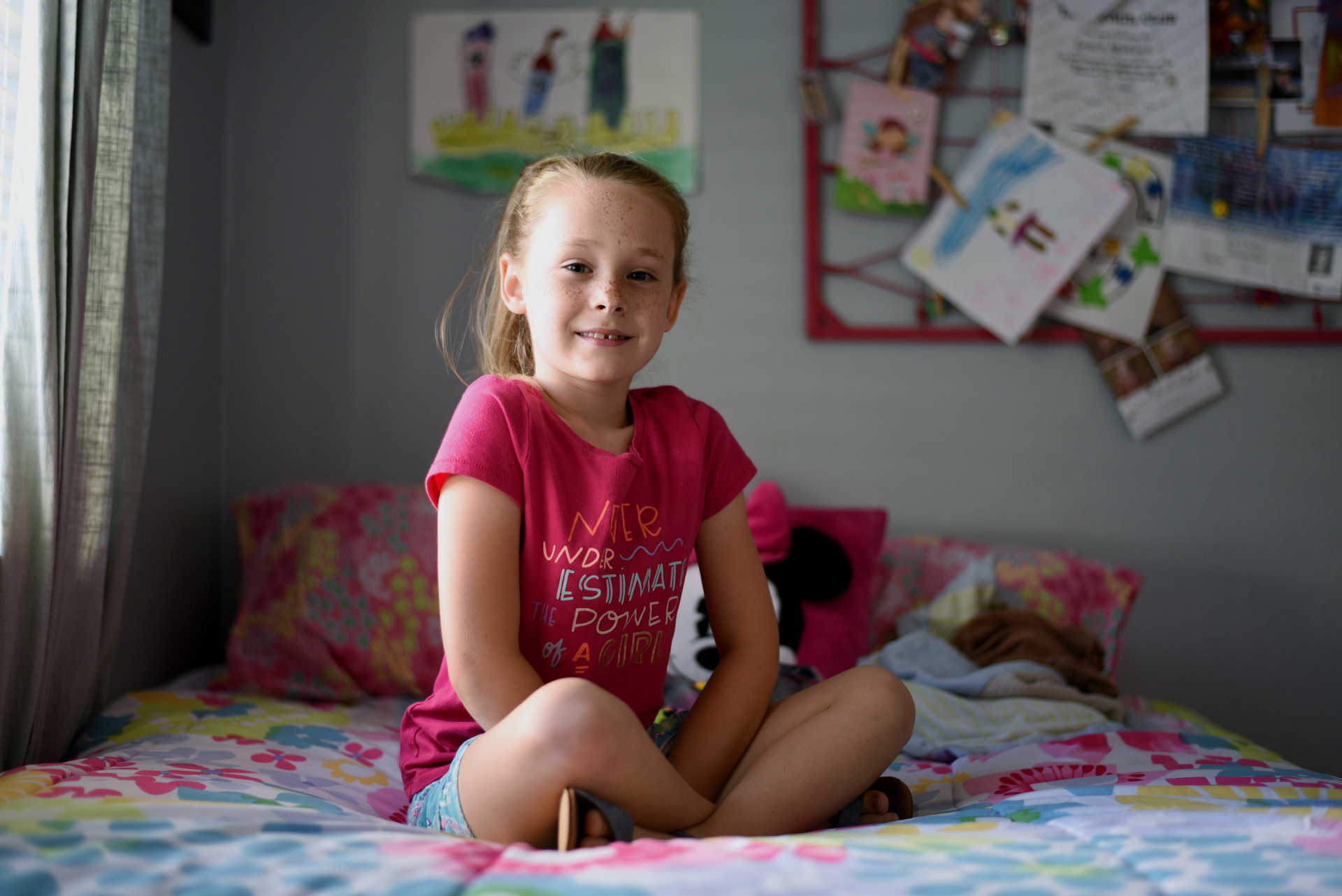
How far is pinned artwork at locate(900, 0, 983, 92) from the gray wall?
0.23 feet

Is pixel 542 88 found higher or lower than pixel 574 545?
higher

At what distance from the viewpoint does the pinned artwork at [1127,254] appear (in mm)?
1834

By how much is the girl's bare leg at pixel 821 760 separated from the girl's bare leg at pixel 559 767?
8 centimetres

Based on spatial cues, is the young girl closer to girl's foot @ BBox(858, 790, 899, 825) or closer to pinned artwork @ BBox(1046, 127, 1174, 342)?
girl's foot @ BBox(858, 790, 899, 825)

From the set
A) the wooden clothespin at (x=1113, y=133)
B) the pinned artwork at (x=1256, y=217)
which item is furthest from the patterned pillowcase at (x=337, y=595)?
the pinned artwork at (x=1256, y=217)

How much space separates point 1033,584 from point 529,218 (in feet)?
3.50

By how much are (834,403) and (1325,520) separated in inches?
37.4

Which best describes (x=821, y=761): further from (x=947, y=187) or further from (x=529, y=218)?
(x=947, y=187)

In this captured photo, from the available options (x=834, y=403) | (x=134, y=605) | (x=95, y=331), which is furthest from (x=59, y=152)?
(x=834, y=403)

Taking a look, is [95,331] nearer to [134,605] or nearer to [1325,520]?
[134,605]

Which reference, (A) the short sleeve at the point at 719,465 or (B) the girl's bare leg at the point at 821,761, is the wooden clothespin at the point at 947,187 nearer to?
(A) the short sleeve at the point at 719,465

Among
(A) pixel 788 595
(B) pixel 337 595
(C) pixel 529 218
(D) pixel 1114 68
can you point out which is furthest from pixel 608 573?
(D) pixel 1114 68

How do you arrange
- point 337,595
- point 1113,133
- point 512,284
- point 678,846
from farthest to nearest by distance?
point 1113,133 → point 337,595 → point 512,284 → point 678,846

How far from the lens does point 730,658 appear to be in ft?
3.28
